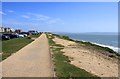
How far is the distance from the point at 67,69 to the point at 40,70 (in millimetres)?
1384

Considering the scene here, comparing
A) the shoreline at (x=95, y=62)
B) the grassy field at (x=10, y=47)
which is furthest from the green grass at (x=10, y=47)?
the shoreline at (x=95, y=62)

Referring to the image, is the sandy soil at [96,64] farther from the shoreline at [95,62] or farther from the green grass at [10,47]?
the green grass at [10,47]

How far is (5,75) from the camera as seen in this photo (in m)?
Answer: 9.86

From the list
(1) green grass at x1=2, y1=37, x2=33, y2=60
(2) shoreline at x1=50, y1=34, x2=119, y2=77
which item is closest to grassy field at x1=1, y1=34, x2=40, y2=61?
(1) green grass at x1=2, y1=37, x2=33, y2=60

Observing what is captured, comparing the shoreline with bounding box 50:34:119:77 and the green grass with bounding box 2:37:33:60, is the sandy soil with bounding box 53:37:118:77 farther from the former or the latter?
the green grass with bounding box 2:37:33:60

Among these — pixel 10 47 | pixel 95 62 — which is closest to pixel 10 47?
pixel 10 47

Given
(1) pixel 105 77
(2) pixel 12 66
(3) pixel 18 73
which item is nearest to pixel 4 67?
(2) pixel 12 66

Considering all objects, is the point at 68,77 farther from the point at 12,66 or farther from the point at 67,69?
the point at 12,66

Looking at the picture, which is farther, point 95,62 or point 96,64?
point 95,62

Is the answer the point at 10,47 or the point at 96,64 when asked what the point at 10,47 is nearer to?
the point at 10,47

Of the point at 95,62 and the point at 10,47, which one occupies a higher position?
the point at 10,47

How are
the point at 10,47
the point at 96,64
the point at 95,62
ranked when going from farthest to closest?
the point at 10,47 < the point at 95,62 < the point at 96,64

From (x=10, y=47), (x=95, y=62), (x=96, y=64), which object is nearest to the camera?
(x=96, y=64)

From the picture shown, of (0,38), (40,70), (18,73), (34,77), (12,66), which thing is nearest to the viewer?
(34,77)
